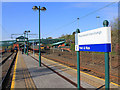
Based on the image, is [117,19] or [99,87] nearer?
[99,87]

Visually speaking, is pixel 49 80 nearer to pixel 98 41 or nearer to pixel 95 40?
pixel 95 40

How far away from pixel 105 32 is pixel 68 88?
353 cm

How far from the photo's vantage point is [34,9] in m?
14.5

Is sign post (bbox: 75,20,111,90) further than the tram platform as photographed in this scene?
No

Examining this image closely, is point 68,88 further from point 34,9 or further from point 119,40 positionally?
point 119,40

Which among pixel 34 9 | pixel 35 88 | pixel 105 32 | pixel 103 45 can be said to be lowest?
pixel 35 88

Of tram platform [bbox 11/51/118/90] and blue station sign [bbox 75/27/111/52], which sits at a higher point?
blue station sign [bbox 75/27/111/52]

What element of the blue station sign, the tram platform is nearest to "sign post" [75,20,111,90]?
the blue station sign

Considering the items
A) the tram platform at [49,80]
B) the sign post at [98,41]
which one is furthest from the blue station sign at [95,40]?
the tram platform at [49,80]

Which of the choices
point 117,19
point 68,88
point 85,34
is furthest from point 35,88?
point 117,19

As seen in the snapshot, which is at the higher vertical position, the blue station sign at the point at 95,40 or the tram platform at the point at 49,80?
the blue station sign at the point at 95,40

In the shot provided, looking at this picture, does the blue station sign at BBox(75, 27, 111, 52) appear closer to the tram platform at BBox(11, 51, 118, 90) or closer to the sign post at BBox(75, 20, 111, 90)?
the sign post at BBox(75, 20, 111, 90)

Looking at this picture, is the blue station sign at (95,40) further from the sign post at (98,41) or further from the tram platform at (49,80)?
the tram platform at (49,80)

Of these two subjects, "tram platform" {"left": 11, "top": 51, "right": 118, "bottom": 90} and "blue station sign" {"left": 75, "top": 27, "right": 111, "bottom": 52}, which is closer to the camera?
"blue station sign" {"left": 75, "top": 27, "right": 111, "bottom": 52}
